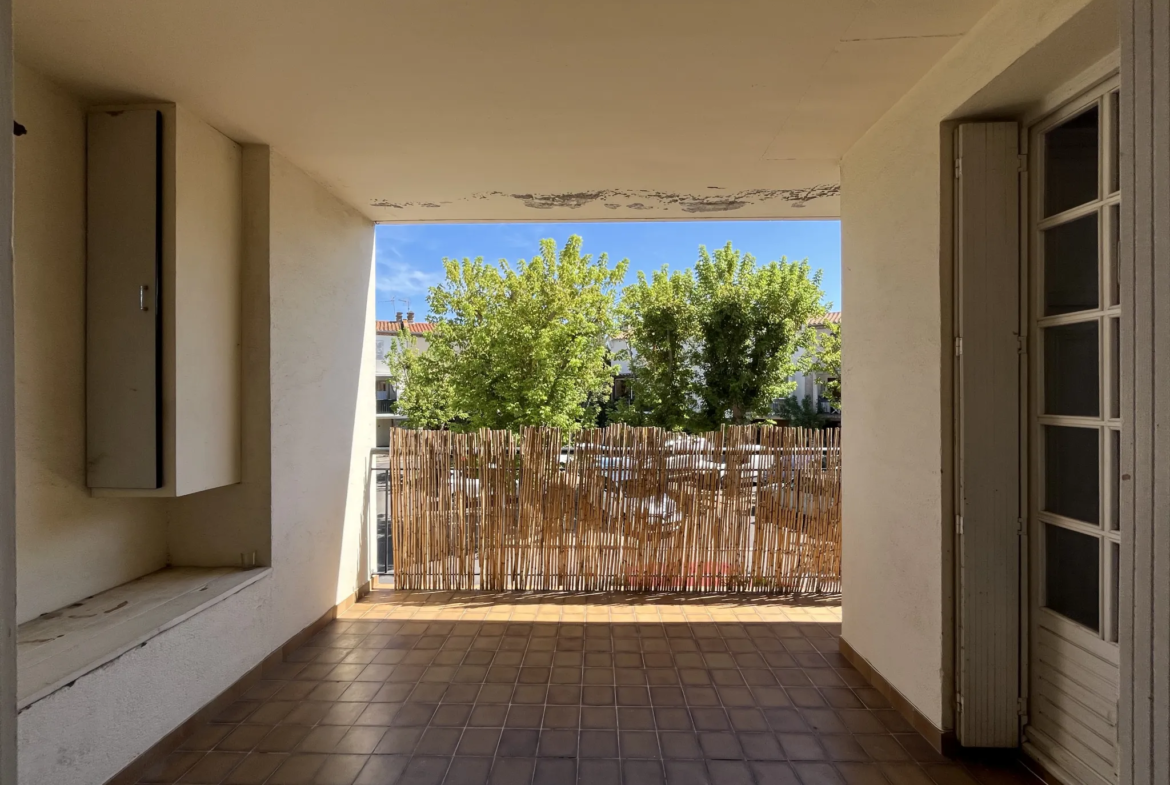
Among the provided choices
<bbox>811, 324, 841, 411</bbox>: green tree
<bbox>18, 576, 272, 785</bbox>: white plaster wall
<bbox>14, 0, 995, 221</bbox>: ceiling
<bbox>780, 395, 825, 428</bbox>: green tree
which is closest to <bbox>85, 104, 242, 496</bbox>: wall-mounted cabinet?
<bbox>14, 0, 995, 221</bbox>: ceiling

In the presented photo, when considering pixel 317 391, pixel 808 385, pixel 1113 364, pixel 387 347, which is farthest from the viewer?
pixel 387 347

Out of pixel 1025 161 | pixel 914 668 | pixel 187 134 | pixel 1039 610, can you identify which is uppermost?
pixel 187 134

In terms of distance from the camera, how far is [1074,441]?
7.47ft

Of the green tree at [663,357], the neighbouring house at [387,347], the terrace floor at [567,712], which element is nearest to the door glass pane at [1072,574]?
the terrace floor at [567,712]

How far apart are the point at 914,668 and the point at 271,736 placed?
9.54 feet

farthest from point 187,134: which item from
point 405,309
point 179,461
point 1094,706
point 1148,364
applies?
point 405,309

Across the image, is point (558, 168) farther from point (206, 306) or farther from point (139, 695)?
point (139, 695)

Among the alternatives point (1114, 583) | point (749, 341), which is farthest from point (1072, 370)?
point (749, 341)

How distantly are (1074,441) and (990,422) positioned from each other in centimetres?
28

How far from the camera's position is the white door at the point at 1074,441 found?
2.07m

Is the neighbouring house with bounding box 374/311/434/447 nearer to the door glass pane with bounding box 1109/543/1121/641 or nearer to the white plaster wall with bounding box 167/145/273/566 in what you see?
the white plaster wall with bounding box 167/145/273/566

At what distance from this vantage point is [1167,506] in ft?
3.80

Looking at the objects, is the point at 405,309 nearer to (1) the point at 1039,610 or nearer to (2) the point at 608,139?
(2) the point at 608,139

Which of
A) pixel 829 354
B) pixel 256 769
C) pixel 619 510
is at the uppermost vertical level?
pixel 829 354
